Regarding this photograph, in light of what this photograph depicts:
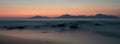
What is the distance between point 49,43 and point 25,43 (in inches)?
60.6

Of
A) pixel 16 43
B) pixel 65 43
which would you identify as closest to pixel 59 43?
pixel 65 43

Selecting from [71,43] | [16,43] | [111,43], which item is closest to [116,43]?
[111,43]

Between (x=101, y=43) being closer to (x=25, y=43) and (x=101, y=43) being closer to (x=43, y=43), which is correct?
(x=43, y=43)

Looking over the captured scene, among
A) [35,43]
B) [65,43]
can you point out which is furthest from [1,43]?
[65,43]

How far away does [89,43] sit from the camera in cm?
1404

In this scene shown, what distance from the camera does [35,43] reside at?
14.0 m

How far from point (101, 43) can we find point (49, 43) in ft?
11.2

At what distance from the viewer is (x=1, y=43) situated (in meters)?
13.7

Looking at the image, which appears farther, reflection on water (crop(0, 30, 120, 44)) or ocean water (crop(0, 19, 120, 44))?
ocean water (crop(0, 19, 120, 44))

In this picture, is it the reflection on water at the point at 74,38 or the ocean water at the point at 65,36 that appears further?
the ocean water at the point at 65,36

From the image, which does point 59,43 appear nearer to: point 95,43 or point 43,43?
point 43,43

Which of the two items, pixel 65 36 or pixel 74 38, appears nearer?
pixel 74 38

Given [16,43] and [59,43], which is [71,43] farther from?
[16,43]

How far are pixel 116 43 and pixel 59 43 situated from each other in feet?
12.1
